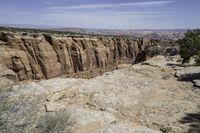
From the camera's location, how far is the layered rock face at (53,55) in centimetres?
5209

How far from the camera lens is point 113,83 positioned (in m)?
23.2

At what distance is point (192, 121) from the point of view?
1585 centimetres

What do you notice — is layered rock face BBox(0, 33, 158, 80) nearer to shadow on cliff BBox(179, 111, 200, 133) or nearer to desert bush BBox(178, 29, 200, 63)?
desert bush BBox(178, 29, 200, 63)

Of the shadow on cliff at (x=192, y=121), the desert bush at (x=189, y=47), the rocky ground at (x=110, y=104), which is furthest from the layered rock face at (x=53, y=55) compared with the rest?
the shadow on cliff at (x=192, y=121)

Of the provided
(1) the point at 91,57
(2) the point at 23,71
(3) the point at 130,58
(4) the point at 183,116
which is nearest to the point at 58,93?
(4) the point at 183,116

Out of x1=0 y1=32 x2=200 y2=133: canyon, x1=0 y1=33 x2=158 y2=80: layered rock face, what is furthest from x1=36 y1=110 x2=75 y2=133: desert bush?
x1=0 y1=33 x2=158 y2=80: layered rock face

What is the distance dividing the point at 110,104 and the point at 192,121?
4640mm

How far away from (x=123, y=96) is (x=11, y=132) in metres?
12.3

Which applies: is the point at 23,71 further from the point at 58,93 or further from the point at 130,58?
the point at 130,58

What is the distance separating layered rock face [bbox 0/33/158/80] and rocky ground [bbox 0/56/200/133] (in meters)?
17.0

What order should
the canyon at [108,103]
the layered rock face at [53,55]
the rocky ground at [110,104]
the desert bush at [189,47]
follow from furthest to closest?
Answer: the layered rock face at [53,55] → the desert bush at [189,47] → the rocky ground at [110,104] → the canyon at [108,103]

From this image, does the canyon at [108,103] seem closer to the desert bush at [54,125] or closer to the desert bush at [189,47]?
the desert bush at [54,125]

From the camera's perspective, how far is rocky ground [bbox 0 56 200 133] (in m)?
9.34

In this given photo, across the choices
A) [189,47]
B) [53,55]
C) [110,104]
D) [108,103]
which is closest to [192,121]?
[110,104]
